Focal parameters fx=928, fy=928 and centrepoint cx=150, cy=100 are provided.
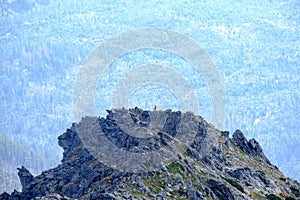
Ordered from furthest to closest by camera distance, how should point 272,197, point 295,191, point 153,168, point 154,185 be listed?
point 295,191, point 272,197, point 153,168, point 154,185

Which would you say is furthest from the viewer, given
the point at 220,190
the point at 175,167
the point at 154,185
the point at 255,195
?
the point at 255,195

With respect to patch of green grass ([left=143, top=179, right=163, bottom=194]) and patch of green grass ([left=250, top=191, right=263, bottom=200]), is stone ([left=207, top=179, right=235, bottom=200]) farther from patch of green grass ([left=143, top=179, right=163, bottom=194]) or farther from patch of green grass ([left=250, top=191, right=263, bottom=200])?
patch of green grass ([left=143, top=179, right=163, bottom=194])

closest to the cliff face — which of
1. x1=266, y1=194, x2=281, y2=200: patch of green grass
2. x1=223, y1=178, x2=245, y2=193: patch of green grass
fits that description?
x1=223, y1=178, x2=245, y2=193: patch of green grass

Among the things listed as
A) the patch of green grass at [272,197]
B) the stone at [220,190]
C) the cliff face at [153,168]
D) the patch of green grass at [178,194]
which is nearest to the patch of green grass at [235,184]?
the cliff face at [153,168]

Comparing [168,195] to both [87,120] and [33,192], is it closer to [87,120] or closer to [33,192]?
[33,192]

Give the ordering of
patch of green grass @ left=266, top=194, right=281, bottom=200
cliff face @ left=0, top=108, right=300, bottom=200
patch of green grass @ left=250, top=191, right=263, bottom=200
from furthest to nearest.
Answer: patch of green grass @ left=266, top=194, right=281, bottom=200
patch of green grass @ left=250, top=191, right=263, bottom=200
cliff face @ left=0, top=108, right=300, bottom=200

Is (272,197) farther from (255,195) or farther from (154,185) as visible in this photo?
(154,185)

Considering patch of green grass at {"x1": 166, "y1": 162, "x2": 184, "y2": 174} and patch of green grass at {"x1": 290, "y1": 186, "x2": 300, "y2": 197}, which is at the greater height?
patch of green grass at {"x1": 290, "y1": 186, "x2": 300, "y2": 197}

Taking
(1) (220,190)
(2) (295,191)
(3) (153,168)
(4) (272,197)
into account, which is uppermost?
(2) (295,191)

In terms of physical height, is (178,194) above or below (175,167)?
below

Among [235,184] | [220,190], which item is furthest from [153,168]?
[235,184]
